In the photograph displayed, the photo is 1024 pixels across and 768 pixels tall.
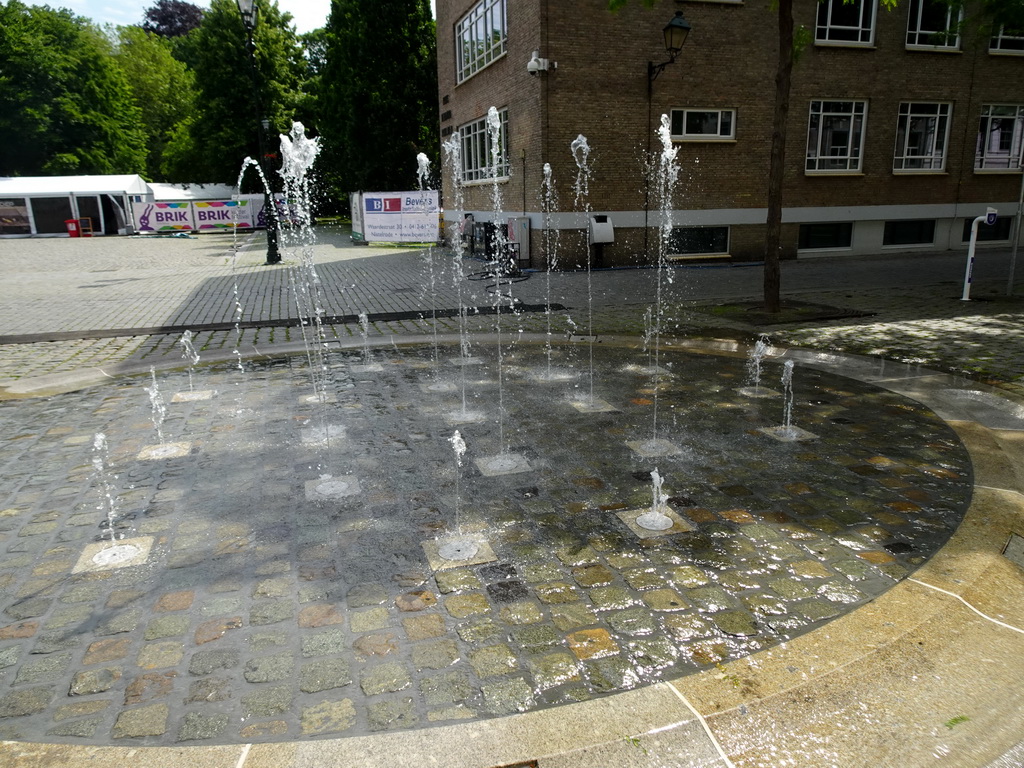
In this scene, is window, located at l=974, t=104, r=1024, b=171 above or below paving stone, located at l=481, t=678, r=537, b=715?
above

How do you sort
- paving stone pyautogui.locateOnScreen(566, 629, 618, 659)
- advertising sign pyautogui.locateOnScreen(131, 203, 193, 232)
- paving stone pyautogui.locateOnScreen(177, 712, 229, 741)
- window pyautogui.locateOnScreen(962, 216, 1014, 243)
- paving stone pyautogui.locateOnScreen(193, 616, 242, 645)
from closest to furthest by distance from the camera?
paving stone pyautogui.locateOnScreen(177, 712, 229, 741) < paving stone pyautogui.locateOnScreen(566, 629, 618, 659) < paving stone pyautogui.locateOnScreen(193, 616, 242, 645) < window pyautogui.locateOnScreen(962, 216, 1014, 243) < advertising sign pyautogui.locateOnScreen(131, 203, 193, 232)

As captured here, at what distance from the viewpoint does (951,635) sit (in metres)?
3.12

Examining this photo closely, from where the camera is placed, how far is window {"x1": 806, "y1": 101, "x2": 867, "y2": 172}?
19.8 metres

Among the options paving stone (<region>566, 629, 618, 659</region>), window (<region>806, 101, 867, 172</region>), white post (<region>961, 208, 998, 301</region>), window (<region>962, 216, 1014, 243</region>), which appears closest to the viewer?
paving stone (<region>566, 629, 618, 659</region>)

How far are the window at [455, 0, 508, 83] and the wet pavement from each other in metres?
16.2

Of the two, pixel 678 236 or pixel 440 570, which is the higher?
pixel 678 236

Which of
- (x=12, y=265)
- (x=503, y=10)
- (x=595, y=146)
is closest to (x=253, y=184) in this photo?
(x=12, y=265)

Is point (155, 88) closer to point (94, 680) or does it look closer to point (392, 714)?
point (94, 680)

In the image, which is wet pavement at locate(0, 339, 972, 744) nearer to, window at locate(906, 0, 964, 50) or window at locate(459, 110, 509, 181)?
window at locate(459, 110, 509, 181)

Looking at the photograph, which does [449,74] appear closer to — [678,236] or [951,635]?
[678,236]

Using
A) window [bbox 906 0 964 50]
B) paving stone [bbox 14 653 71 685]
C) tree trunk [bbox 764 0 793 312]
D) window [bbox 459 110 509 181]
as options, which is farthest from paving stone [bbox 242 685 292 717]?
window [bbox 906 0 964 50]

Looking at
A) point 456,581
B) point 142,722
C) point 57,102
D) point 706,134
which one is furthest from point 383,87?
point 142,722

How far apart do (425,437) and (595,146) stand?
13.8 metres

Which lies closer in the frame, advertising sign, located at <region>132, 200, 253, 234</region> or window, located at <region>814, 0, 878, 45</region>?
window, located at <region>814, 0, 878, 45</region>
